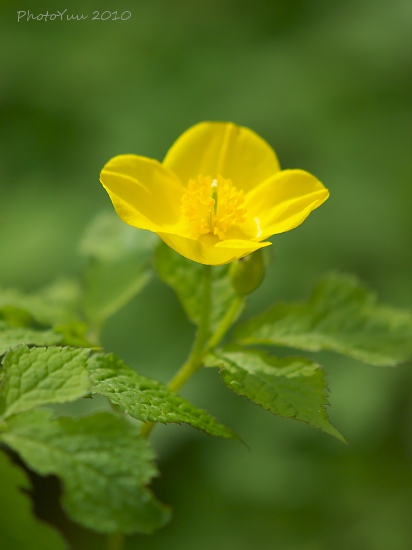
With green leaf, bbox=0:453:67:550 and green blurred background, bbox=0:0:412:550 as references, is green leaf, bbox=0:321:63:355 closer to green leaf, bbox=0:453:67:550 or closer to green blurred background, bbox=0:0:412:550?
green leaf, bbox=0:453:67:550

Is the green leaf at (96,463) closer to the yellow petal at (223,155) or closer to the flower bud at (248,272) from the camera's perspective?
the flower bud at (248,272)

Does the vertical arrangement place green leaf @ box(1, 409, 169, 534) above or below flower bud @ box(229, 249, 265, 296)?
below

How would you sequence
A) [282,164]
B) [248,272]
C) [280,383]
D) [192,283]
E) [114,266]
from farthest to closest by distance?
[282,164], [114,266], [192,283], [248,272], [280,383]

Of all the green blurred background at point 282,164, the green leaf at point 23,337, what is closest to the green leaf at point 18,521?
the green leaf at point 23,337

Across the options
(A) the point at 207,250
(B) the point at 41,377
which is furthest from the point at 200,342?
(B) the point at 41,377

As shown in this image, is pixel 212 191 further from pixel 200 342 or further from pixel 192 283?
pixel 200 342

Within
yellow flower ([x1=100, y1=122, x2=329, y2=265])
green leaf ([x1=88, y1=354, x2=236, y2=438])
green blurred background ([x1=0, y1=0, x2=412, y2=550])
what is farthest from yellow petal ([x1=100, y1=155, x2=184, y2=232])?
green blurred background ([x1=0, y1=0, x2=412, y2=550])
